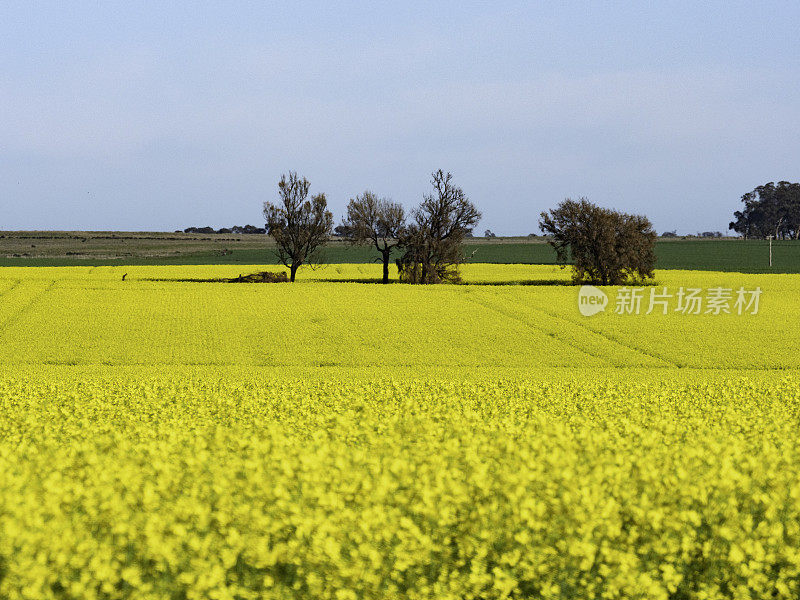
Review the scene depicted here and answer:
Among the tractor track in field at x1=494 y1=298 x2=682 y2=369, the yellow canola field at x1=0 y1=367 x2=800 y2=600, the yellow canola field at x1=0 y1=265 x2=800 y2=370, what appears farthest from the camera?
the tractor track in field at x1=494 y1=298 x2=682 y2=369

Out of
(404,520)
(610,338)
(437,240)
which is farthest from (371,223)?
(404,520)

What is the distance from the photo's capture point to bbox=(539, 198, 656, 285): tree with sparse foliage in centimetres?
5869

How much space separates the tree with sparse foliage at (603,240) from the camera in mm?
58688

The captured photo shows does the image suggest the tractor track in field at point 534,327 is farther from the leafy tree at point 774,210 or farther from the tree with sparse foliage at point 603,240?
the leafy tree at point 774,210

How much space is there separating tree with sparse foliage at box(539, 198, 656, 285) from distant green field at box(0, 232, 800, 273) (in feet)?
85.1

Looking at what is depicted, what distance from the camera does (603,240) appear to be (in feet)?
191

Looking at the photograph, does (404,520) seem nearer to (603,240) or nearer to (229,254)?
(603,240)

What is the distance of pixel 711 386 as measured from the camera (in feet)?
58.1

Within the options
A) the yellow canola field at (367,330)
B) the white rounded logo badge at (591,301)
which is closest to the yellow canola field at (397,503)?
the yellow canola field at (367,330)

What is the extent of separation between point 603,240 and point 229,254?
75.2 metres

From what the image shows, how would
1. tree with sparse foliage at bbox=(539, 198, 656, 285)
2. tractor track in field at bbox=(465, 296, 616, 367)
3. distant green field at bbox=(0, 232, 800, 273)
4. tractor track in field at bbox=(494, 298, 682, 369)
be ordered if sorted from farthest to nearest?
distant green field at bbox=(0, 232, 800, 273)
tree with sparse foliage at bbox=(539, 198, 656, 285)
tractor track in field at bbox=(465, 296, 616, 367)
tractor track in field at bbox=(494, 298, 682, 369)

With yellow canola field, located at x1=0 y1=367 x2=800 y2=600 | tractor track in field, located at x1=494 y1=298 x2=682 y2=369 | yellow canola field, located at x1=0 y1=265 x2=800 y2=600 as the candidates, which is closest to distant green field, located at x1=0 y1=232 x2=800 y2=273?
tractor track in field, located at x1=494 y1=298 x2=682 y2=369

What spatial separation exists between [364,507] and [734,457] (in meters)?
3.95

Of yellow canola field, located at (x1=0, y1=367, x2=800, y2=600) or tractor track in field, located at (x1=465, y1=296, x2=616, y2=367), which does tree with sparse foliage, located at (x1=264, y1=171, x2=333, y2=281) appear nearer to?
tractor track in field, located at (x1=465, y1=296, x2=616, y2=367)
